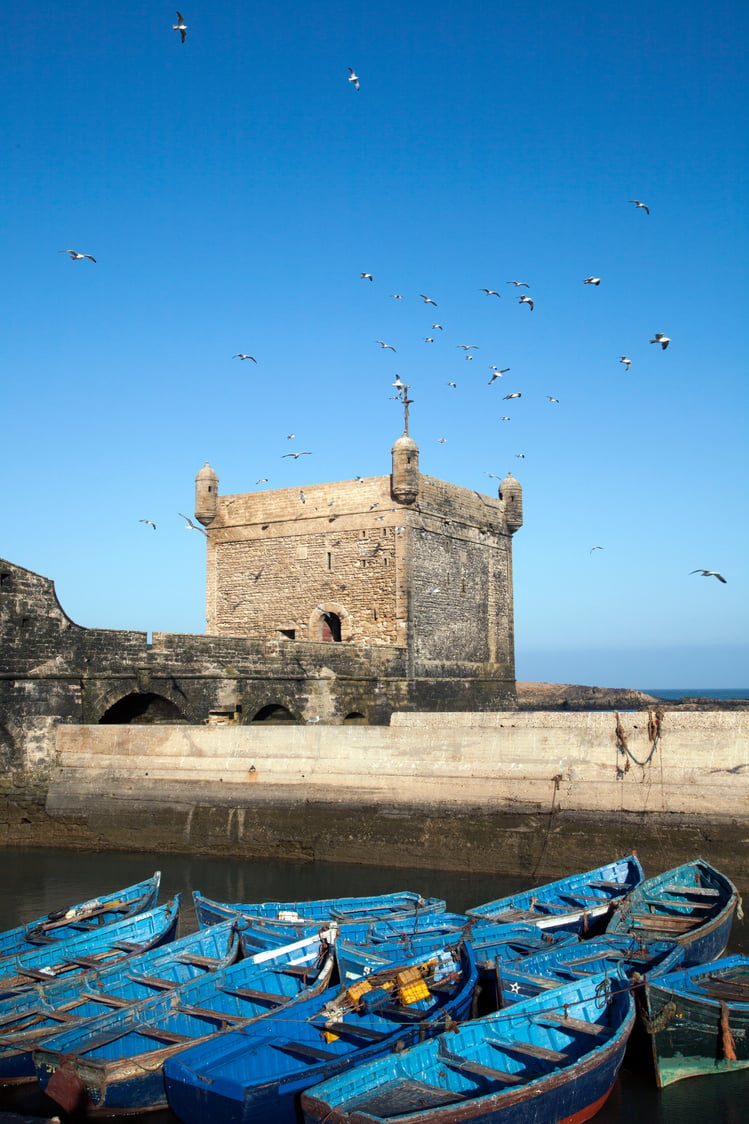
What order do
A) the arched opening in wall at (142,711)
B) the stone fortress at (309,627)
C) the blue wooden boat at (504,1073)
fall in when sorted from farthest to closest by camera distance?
the arched opening in wall at (142,711)
the stone fortress at (309,627)
the blue wooden boat at (504,1073)

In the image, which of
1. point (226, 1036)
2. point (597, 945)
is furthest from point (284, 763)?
point (226, 1036)

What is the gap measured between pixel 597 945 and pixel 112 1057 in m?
4.90

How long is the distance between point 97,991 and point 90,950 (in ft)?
4.61

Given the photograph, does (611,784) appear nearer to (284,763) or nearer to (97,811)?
(284,763)

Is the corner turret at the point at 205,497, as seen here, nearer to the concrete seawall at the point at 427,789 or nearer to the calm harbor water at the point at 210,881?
the concrete seawall at the point at 427,789

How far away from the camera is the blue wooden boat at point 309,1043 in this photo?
7.46 meters

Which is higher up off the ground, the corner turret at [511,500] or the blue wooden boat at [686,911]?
the corner turret at [511,500]

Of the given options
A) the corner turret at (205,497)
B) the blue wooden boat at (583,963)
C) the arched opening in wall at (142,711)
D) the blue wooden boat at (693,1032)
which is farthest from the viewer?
the corner turret at (205,497)

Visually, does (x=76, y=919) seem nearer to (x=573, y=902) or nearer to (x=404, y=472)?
(x=573, y=902)

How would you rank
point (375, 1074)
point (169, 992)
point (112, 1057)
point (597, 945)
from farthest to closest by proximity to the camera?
point (597, 945) → point (169, 992) → point (112, 1057) → point (375, 1074)

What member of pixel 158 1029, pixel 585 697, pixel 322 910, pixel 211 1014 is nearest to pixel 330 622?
pixel 322 910

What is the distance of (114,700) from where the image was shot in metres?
21.5

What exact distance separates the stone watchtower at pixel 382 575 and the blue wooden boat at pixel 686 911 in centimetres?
1570

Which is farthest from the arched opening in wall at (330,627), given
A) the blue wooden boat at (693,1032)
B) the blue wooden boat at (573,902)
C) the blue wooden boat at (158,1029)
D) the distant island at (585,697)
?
the distant island at (585,697)
